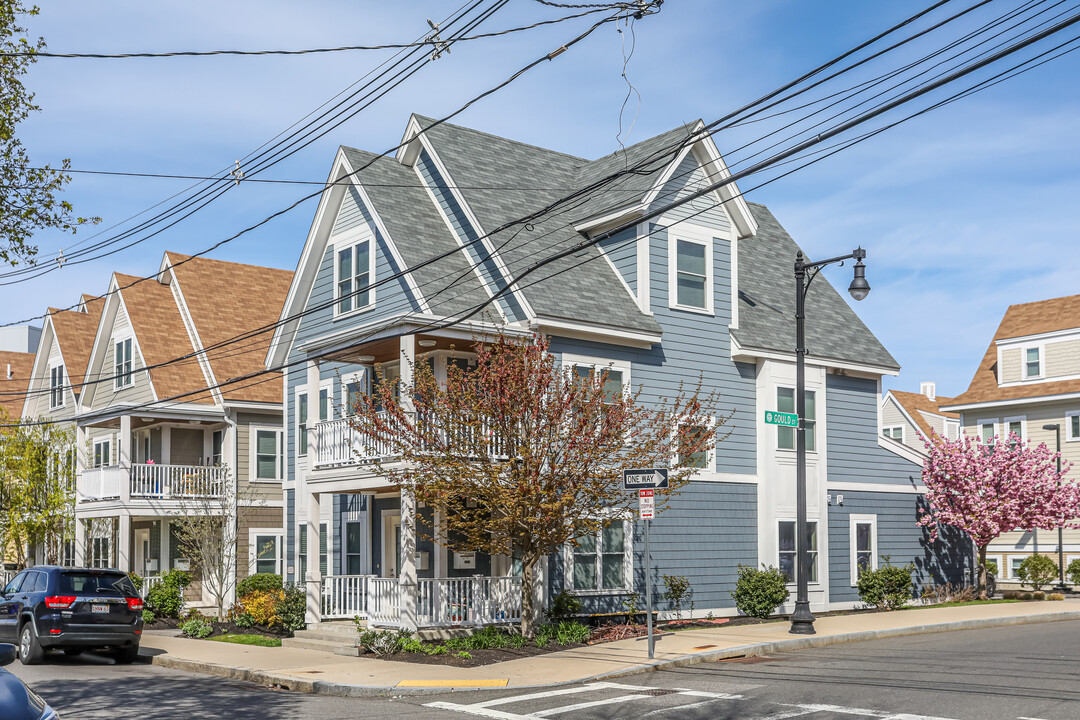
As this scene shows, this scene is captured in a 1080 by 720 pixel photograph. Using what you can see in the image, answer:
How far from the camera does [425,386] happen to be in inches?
727

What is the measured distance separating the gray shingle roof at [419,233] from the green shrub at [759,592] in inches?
331

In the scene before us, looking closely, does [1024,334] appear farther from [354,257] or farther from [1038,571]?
[354,257]

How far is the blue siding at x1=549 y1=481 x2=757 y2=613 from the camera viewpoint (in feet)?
74.2

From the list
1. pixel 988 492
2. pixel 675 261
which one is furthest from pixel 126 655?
pixel 988 492

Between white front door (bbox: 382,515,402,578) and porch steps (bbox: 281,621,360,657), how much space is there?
1861 mm

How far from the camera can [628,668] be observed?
51.9ft

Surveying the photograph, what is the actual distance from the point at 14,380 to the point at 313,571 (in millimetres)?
32409

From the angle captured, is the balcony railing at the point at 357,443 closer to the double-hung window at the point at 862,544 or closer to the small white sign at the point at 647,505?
the small white sign at the point at 647,505

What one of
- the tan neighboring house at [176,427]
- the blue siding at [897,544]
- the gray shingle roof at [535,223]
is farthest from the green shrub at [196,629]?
the blue siding at [897,544]

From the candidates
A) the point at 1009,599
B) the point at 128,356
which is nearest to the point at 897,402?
the point at 1009,599

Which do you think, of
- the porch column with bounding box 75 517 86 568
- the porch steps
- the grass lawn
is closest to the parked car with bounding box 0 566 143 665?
the grass lawn

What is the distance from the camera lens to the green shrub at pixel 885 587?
2555 centimetres

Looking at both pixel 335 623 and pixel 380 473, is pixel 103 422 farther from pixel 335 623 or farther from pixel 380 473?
pixel 380 473

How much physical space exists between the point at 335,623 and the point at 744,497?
9547mm
